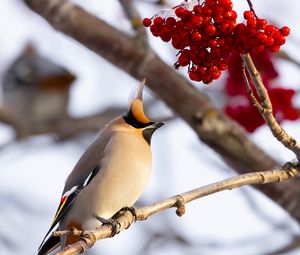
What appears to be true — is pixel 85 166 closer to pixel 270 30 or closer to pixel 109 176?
pixel 109 176

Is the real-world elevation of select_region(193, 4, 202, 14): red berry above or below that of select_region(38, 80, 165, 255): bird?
above

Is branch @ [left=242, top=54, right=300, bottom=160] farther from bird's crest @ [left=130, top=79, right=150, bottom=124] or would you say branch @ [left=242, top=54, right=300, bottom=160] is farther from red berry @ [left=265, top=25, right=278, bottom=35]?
bird's crest @ [left=130, top=79, right=150, bottom=124]

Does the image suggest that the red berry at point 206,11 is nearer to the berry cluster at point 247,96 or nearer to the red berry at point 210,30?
the red berry at point 210,30

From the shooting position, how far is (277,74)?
3.92 meters

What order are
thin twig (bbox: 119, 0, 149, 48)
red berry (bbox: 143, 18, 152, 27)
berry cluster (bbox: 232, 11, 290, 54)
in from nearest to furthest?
1. berry cluster (bbox: 232, 11, 290, 54)
2. red berry (bbox: 143, 18, 152, 27)
3. thin twig (bbox: 119, 0, 149, 48)

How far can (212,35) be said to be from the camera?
2016 mm

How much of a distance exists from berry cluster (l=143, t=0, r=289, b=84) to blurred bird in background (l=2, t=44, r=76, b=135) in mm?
5441

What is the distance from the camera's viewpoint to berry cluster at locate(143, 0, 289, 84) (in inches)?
78.2

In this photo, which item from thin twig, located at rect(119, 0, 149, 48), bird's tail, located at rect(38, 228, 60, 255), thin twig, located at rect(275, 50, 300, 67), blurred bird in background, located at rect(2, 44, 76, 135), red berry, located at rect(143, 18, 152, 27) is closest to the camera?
red berry, located at rect(143, 18, 152, 27)

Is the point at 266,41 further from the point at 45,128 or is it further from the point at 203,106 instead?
the point at 45,128

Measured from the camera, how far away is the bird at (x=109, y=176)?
3311 mm

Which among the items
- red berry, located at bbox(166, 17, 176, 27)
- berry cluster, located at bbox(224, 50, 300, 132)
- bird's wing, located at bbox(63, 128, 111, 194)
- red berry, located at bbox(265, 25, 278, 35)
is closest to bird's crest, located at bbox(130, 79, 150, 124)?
bird's wing, located at bbox(63, 128, 111, 194)

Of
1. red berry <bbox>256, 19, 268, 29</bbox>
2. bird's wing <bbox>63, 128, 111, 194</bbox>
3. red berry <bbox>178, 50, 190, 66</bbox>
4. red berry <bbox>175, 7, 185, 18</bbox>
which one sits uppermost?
red berry <bbox>175, 7, 185, 18</bbox>

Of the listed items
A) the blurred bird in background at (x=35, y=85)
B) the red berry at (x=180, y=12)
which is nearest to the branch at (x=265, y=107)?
the red berry at (x=180, y=12)
